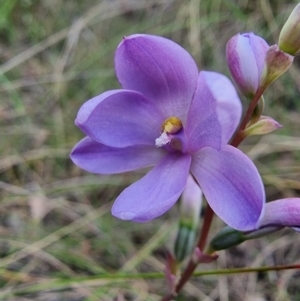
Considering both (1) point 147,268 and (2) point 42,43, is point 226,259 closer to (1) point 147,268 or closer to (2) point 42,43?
(1) point 147,268

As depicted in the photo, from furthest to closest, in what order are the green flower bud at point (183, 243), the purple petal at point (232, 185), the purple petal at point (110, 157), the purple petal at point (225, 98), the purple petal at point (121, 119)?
1. the green flower bud at point (183, 243)
2. the purple petal at point (110, 157)
3. the purple petal at point (121, 119)
4. the purple petal at point (232, 185)
5. the purple petal at point (225, 98)

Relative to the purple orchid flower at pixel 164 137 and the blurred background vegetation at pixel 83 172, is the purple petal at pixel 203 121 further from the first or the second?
the blurred background vegetation at pixel 83 172

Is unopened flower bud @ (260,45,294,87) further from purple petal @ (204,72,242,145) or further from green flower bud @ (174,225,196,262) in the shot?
green flower bud @ (174,225,196,262)

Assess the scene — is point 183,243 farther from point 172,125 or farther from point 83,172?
point 83,172

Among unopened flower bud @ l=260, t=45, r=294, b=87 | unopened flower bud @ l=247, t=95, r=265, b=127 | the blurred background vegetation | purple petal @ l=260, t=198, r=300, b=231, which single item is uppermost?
unopened flower bud @ l=260, t=45, r=294, b=87

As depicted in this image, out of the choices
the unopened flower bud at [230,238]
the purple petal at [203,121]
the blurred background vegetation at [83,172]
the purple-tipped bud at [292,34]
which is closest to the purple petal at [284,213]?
the unopened flower bud at [230,238]

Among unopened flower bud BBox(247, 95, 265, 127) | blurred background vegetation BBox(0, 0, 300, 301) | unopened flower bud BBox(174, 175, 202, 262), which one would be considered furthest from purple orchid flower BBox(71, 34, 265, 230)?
blurred background vegetation BBox(0, 0, 300, 301)

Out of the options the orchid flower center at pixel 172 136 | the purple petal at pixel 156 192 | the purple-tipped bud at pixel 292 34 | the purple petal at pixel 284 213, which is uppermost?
the purple-tipped bud at pixel 292 34

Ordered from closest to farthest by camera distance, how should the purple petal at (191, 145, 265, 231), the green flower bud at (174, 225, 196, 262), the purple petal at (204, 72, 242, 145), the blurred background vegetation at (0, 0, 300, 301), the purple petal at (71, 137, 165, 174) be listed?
the purple petal at (204, 72, 242, 145)
the purple petal at (191, 145, 265, 231)
the purple petal at (71, 137, 165, 174)
the green flower bud at (174, 225, 196, 262)
the blurred background vegetation at (0, 0, 300, 301)
